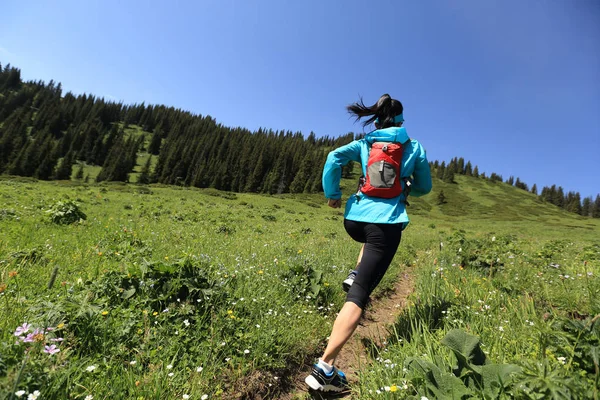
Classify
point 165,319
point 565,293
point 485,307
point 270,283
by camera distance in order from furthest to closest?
point 270,283 → point 565,293 → point 485,307 → point 165,319

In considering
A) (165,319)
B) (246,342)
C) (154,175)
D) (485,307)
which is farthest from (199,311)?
(154,175)

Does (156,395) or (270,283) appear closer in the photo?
(156,395)

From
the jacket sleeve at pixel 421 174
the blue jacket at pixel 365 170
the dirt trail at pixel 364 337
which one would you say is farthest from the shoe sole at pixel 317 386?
the jacket sleeve at pixel 421 174

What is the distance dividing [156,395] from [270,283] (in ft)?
8.64

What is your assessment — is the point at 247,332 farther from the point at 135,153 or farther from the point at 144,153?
the point at 144,153

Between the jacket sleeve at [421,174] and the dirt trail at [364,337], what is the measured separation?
2029 millimetres

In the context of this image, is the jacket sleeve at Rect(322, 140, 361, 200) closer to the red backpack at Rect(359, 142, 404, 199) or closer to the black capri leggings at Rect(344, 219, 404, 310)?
the red backpack at Rect(359, 142, 404, 199)

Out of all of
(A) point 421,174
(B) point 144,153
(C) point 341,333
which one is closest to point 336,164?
(A) point 421,174

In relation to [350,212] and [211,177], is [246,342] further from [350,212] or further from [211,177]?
[211,177]

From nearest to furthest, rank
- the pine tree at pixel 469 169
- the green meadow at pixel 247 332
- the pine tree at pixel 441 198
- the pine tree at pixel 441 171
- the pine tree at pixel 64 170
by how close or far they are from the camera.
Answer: the green meadow at pixel 247 332 → the pine tree at pixel 64 170 → the pine tree at pixel 441 198 → the pine tree at pixel 441 171 → the pine tree at pixel 469 169

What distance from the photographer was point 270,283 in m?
4.66

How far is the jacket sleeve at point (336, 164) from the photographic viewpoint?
11.8 ft

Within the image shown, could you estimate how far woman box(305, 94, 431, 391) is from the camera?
9.16ft

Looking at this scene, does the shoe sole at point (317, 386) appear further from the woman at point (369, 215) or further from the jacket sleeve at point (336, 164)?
the jacket sleeve at point (336, 164)
